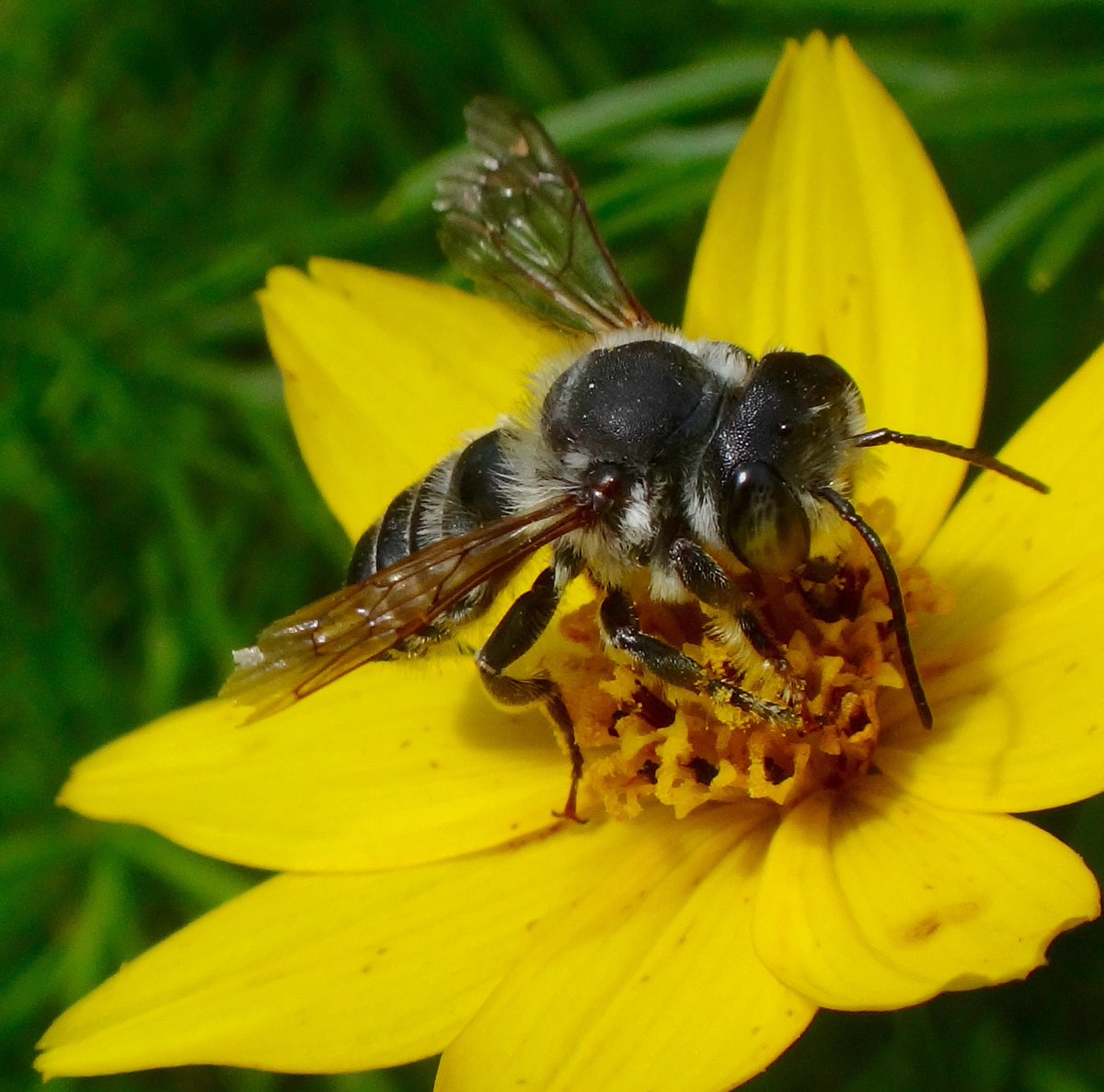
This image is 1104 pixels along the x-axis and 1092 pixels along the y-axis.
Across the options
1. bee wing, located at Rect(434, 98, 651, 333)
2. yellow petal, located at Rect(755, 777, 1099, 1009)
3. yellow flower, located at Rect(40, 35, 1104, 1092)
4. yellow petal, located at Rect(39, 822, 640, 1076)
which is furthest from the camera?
bee wing, located at Rect(434, 98, 651, 333)

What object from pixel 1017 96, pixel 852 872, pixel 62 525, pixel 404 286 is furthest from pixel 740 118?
pixel 852 872

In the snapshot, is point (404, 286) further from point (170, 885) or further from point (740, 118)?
point (170, 885)

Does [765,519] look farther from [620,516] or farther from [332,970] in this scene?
[332,970]

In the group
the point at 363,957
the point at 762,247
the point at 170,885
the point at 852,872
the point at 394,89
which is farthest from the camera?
the point at 394,89

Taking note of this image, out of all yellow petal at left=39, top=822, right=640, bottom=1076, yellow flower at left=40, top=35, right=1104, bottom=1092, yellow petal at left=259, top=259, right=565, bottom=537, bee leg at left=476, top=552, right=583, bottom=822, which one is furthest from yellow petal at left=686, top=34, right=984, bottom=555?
yellow petal at left=39, top=822, right=640, bottom=1076

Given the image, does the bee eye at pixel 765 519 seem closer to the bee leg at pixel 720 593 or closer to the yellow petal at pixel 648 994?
the bee leg at pixel 720 593

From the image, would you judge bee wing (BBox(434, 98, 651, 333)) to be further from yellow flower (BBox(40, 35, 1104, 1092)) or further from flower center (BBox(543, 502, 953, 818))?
flower center (BBox(543, 502, 953, 818))

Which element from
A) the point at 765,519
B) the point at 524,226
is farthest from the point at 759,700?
the point at 524,226
